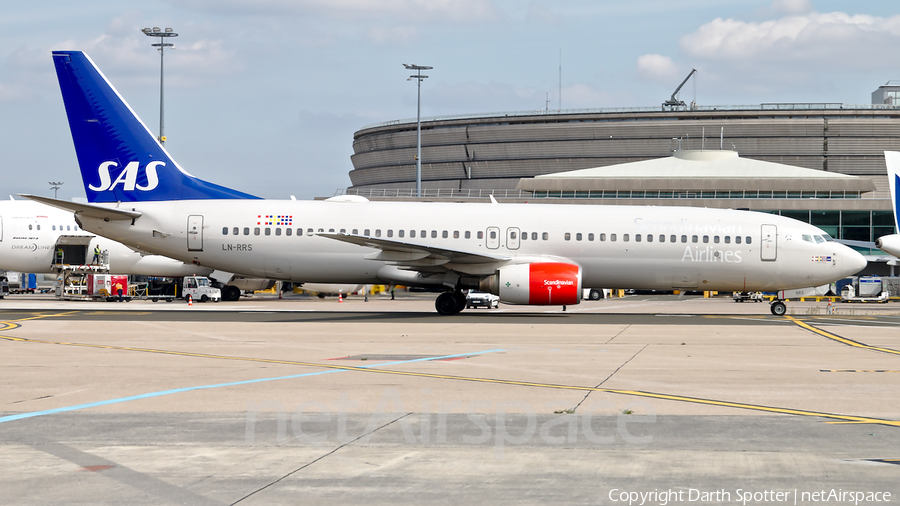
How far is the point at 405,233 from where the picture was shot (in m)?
30.3

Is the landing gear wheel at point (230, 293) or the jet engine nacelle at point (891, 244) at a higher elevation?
the jet engine nacelle at point (891, 244)

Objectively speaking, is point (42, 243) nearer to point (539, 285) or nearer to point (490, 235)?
point (490, 235)

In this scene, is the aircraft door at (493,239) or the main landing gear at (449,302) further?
the main landing gear at (449,302)

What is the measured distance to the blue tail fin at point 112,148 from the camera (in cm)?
3083

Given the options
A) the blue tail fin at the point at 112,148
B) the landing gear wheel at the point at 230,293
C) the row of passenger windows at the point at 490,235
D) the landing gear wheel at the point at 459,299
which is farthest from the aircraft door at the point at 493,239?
the landing gear wheel at the point at 230,293

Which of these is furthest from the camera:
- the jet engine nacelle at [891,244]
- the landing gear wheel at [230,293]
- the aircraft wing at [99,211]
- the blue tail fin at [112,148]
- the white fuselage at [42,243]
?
the landing gear wheel at [230,293]

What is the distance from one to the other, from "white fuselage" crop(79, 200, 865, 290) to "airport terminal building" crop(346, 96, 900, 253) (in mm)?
47444

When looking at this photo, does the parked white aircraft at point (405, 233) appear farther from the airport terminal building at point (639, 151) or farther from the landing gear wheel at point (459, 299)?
the airport terminal building at point (639, 151)

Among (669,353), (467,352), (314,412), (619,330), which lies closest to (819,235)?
(619,330)

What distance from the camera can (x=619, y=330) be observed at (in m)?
23.0

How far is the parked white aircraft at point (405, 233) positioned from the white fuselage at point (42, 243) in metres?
13.6

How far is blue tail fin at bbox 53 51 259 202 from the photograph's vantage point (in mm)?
30828

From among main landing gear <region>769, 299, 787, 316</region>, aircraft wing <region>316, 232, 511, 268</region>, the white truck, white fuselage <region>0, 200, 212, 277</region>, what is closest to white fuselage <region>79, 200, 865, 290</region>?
aircraft wing <region>316, 232, 511, 268</region>

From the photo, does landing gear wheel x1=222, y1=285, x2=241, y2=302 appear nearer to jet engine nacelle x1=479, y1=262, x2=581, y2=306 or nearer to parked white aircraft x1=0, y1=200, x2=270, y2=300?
parked white aircraft x1=0, y1=200, x2=270, y2=300
